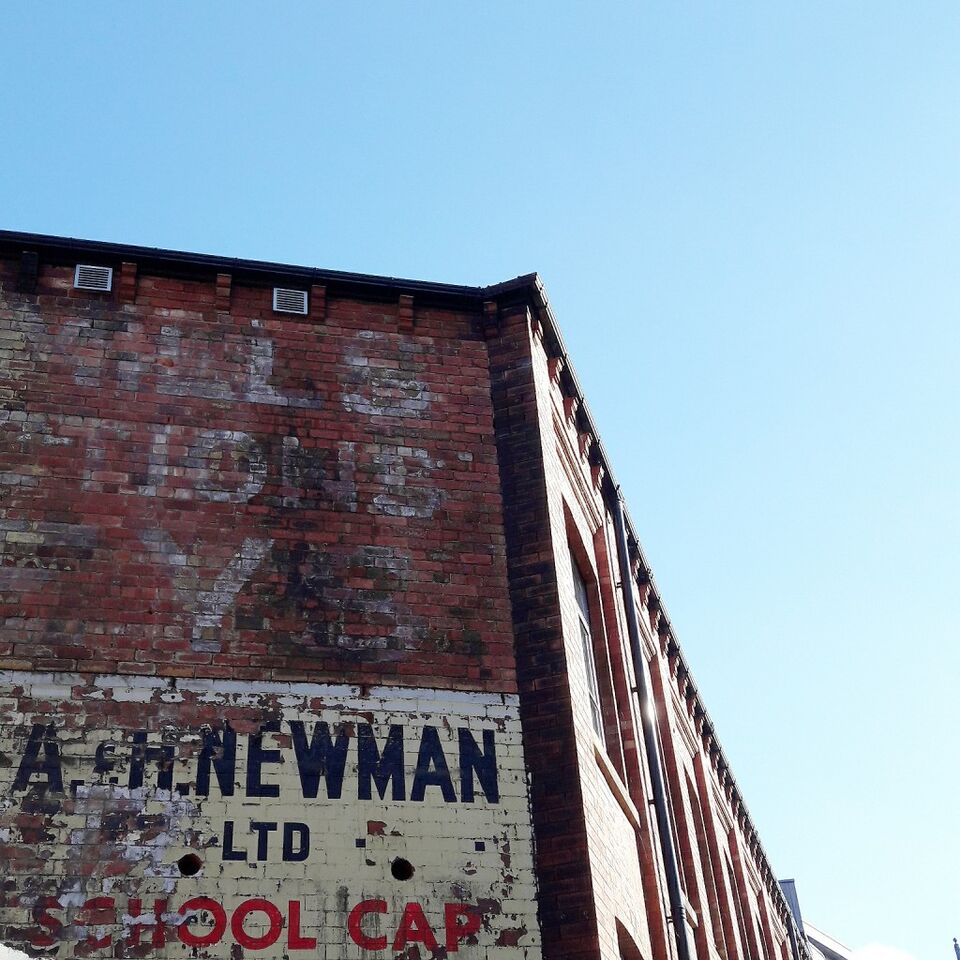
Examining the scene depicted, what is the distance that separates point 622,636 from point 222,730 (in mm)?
5471

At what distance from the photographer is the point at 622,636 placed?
41.3 ft

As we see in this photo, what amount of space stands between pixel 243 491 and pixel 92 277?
2466mm

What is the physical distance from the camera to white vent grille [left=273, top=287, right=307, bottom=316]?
10.5 metres

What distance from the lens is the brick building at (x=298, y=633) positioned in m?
7.82

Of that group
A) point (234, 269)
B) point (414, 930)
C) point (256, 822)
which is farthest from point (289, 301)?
point (414, 930)

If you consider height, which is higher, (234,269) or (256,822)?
(234,269)

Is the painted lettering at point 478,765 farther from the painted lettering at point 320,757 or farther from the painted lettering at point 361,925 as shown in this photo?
the painted lettering at point 361,925

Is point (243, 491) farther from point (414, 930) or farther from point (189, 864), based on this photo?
point (414, 930)

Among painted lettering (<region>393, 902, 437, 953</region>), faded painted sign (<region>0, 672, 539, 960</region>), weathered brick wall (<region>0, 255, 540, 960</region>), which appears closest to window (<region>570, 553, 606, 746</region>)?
weathered brick wall (<region>0, 255, 540, 960</region>)

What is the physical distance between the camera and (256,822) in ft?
26.2

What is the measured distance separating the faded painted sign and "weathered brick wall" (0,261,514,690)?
1.05 ft

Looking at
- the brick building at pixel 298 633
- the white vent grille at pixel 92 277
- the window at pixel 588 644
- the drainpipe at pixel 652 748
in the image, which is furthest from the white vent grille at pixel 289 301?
the drainpipe at pixel 652 748

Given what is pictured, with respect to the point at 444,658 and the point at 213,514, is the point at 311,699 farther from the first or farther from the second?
the point at 213,514

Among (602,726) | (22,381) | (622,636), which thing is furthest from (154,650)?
(622,636)
